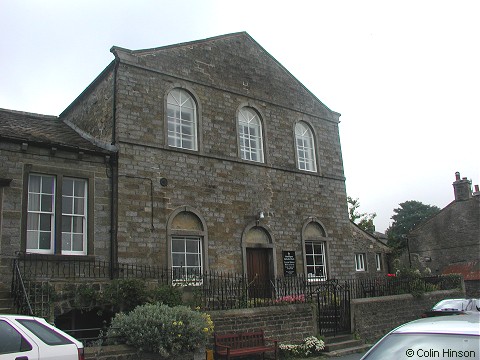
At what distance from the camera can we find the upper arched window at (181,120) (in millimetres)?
16438

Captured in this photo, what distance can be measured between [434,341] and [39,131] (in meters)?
13.5

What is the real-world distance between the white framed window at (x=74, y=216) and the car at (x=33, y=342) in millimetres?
6480

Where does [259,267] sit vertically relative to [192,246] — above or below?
below

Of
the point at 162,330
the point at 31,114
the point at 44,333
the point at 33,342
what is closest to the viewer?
the point at 33,342

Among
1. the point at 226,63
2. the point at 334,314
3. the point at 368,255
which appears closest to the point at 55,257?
the point at 334,314

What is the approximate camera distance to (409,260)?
37438 millimetres

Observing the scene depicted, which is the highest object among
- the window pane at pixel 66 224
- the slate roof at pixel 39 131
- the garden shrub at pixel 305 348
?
the slate roof at pixel 39 131

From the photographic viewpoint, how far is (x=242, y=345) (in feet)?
38.5

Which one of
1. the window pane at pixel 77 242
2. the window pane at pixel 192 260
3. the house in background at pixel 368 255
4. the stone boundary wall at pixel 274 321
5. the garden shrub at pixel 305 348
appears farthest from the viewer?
the house in background at pixel 368 255

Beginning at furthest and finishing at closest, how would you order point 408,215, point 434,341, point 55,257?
point 408,215, point 55,257, point 434,341

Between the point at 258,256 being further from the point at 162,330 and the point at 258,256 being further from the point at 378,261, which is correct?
the point at 378,261

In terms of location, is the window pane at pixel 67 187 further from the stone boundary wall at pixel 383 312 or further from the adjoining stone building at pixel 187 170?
the stone boundary wall at pixel 383 312

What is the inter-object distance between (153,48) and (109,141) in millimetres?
3793

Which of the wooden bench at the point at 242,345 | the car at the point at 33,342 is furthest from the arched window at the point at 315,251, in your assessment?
the car at the point at 33,342
